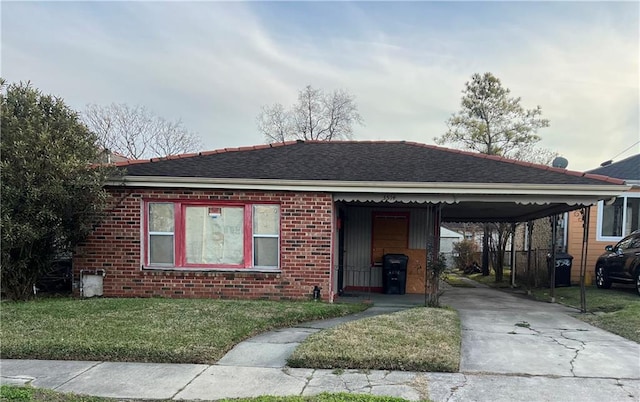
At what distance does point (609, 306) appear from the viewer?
382 inches

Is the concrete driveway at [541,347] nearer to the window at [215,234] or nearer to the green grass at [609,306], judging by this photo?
the green grass at [609,306]

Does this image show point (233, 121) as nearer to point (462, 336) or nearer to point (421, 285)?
point (421, 285)

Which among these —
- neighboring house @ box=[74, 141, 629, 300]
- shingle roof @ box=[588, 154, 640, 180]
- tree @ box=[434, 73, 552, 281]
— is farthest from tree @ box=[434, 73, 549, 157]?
neighboring house @ box=[74, 141, 629, 300]

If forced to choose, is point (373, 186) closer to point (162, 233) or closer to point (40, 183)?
point (162, 233)

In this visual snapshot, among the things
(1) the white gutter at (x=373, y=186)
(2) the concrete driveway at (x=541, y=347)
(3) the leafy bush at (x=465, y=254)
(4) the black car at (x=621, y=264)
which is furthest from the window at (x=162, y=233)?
(3) the leafy bush at (x=465, y=254)

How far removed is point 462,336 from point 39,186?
7.48 meters

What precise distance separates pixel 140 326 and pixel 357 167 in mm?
5536

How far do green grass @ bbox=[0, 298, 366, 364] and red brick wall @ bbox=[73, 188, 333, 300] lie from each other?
2.42 ft

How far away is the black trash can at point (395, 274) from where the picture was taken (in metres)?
11.6

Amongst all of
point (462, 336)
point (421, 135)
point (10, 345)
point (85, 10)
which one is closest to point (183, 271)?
point (10, 345)

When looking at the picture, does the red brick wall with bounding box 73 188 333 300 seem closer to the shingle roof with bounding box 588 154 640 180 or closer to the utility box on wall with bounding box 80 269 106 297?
the utility box on wall with bounding box 80 269 106 297

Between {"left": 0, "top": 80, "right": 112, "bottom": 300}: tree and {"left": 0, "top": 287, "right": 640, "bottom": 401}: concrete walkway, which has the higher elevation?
{"left": 0, "top": 80, "right": 112, "bottom": 300}: tree

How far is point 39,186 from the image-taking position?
779cm

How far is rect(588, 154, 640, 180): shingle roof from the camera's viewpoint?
1419 cm
